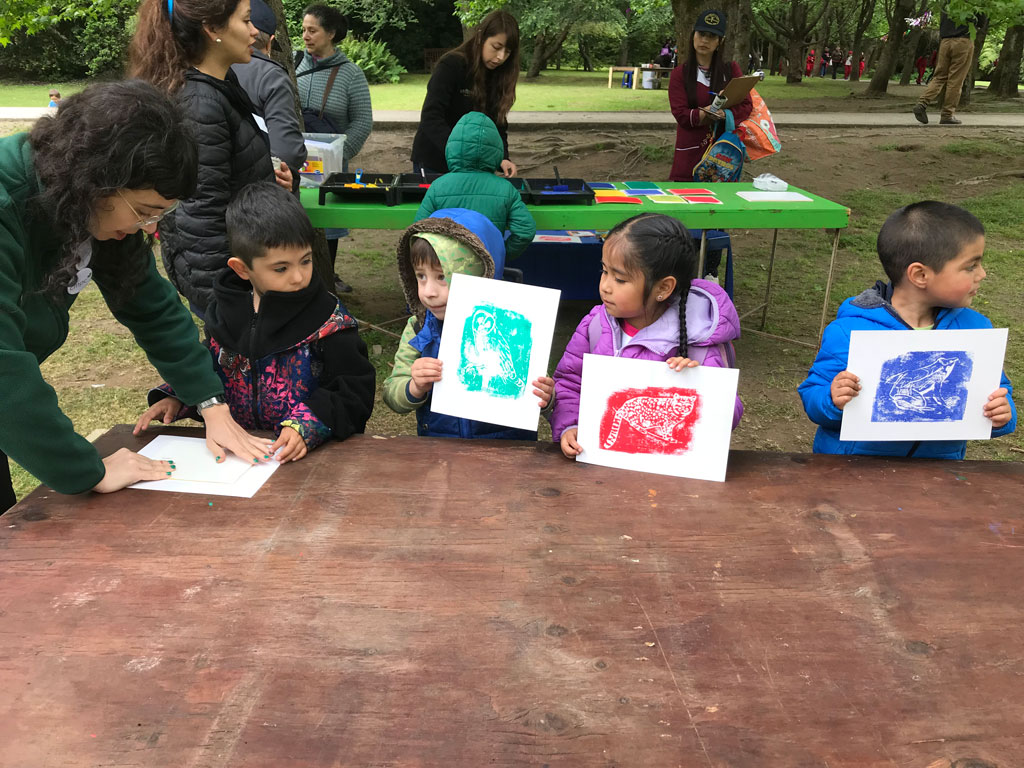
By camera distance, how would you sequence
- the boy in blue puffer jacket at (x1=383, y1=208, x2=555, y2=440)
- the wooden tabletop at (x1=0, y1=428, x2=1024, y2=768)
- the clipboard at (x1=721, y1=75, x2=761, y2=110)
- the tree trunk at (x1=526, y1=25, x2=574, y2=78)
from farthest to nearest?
the tree trunk at (x1=526, y1=25, x2=574, y2=78) < the clipboard at (x1=721, y1=75, x2=761, y2=110) < the boy in blue puffer jacket at (x1=383, y1=208, x2=555, y2=440) < the wooden tabletop at (x1=0, y1=428, x2=1024, y2=768)

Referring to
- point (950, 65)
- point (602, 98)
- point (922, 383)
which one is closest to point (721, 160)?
point (922, 383)

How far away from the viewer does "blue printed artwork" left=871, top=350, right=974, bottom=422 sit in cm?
196

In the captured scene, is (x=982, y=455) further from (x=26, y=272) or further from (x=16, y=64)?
(x=16, y=64)

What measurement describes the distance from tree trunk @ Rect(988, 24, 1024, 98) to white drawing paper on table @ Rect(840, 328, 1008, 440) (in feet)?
62.1

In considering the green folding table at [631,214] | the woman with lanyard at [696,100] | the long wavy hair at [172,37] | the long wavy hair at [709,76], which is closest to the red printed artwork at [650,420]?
the long wavy hair at [172,37]

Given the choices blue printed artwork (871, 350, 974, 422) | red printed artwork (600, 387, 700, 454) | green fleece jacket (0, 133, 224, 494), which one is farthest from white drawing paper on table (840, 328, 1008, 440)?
green fleece jacket (0, 133, 224, 494)

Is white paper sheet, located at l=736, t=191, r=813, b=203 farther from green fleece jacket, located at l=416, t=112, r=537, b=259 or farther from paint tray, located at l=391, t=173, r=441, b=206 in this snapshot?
paint tray, located at l=391, t=173, r=441, b=206

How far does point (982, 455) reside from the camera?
400cm

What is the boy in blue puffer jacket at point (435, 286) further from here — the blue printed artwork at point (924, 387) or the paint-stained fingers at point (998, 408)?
the paint-stained fingers at point (998, 408)

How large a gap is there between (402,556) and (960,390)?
1.42 metres

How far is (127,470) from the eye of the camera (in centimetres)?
183

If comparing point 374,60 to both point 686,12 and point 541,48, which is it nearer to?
point 541,48

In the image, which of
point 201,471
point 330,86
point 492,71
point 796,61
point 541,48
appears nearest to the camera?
point 201,471

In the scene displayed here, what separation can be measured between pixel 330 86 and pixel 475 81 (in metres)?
1.38
